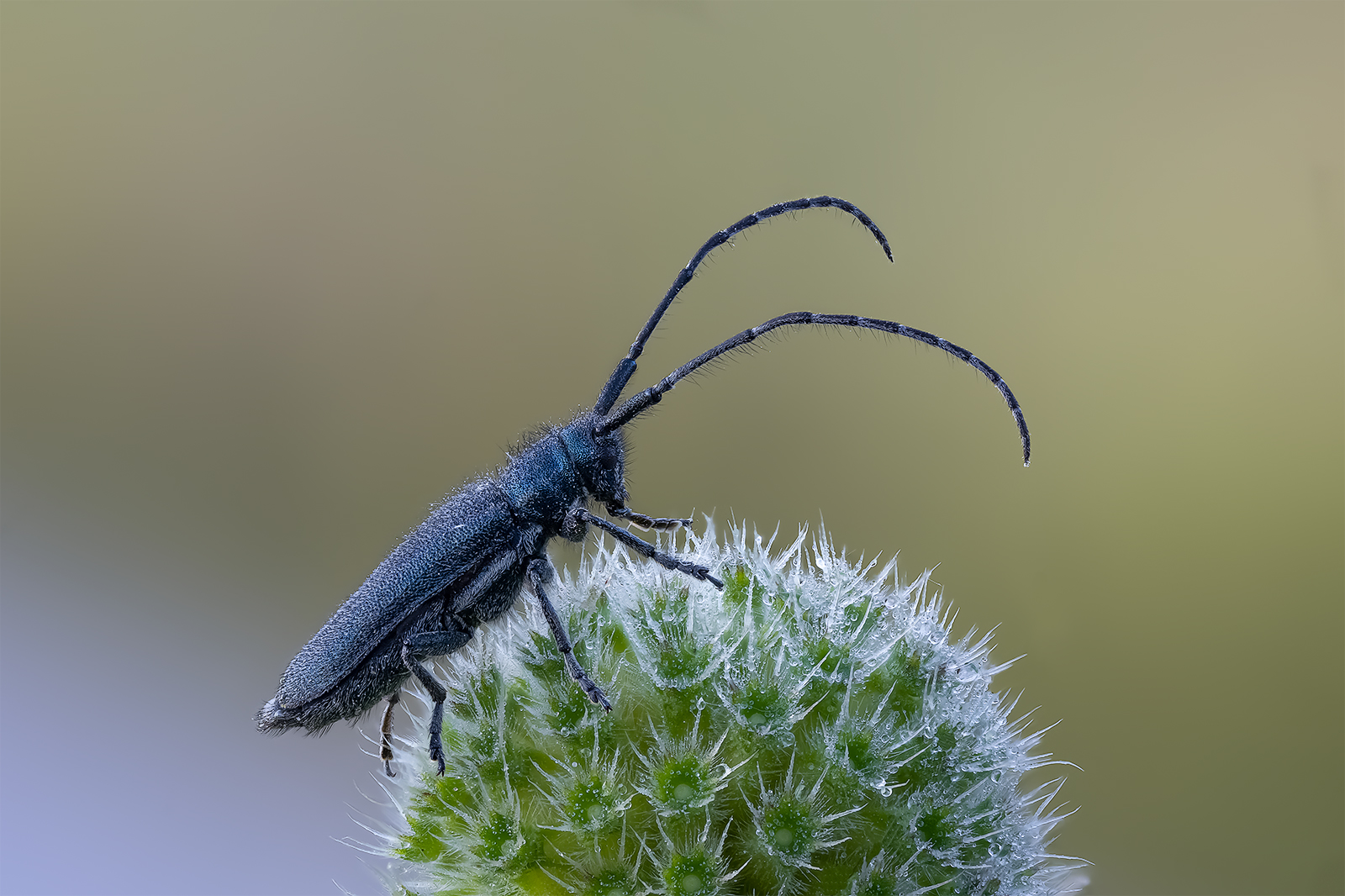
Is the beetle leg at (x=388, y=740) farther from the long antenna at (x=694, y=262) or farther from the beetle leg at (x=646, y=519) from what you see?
the long antenna at (x=694, y=262)

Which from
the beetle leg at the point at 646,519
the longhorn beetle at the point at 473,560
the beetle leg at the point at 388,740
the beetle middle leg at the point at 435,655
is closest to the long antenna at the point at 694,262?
the longhorn beetle at the point at 473,560

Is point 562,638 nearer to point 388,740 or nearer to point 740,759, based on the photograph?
point 740,759

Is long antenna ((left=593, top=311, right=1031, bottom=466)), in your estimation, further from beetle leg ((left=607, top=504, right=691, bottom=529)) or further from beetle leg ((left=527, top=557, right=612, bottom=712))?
beetle leg ((left=527, top=557, right=612, bottom=712))

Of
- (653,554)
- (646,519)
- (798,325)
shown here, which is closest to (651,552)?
(653,554)

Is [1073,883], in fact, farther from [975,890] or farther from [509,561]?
[509,561]

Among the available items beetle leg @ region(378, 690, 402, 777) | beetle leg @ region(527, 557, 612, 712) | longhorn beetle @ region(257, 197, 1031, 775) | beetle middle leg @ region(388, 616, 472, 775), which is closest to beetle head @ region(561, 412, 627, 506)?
longhorn beetle @ region(257, 197, 1031, 775)

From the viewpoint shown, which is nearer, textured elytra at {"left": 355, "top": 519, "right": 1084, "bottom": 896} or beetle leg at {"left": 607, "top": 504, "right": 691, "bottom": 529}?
textured elytra at {"left": 355, "top": 519, "right": 1084, "bottom": 896}
